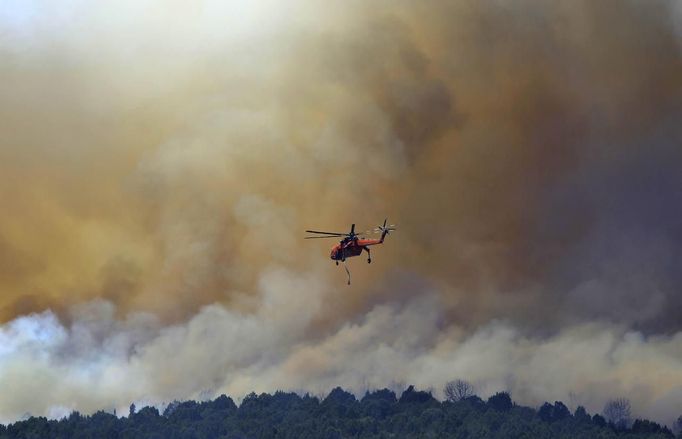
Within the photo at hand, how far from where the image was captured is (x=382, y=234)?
14925 cm

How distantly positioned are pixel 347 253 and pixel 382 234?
8455 mm

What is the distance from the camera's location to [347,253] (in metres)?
156
